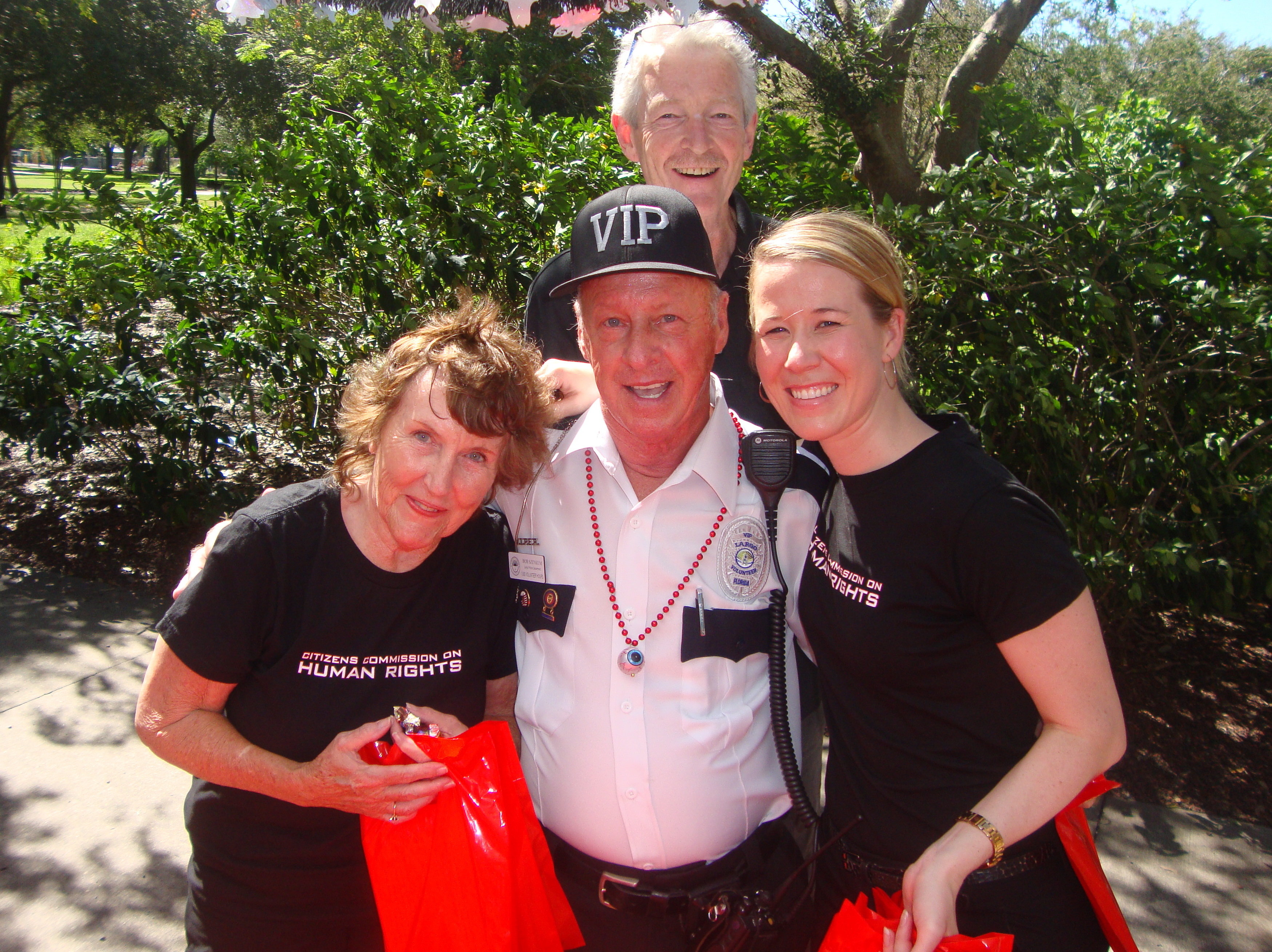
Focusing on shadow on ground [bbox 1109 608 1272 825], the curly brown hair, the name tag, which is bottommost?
shadow on ground [bbox 1109 608 1272 825]

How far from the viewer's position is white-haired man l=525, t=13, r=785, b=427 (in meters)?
2.90

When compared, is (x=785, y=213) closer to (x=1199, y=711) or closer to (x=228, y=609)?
(x=1199, y=711)

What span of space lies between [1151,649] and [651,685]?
423 centimetres

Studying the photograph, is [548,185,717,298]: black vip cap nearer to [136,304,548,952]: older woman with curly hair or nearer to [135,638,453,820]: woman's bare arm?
[136,304,548,952]: older woman with curly hair

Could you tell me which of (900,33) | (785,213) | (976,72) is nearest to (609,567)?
(785,213)

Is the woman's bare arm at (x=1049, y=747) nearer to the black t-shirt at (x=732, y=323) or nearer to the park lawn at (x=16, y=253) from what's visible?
the black t-shirt at (x=732, y=323)

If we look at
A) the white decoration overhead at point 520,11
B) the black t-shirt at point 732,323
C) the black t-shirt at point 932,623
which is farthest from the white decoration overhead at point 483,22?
the black t-shirt at point 932,623

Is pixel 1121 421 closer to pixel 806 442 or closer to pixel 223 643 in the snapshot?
pixel 806 442

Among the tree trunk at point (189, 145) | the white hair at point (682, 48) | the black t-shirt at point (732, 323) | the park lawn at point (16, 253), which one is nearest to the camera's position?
the black t-shirt at point (732, 323)

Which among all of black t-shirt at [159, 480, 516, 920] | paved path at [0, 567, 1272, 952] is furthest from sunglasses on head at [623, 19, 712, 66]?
paved path at [0, 567, 1272, 952]

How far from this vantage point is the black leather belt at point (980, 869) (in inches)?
68.7

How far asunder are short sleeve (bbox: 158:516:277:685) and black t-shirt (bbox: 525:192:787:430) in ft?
3.94

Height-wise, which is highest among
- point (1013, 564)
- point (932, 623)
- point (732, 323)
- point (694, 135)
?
point (694, 135)

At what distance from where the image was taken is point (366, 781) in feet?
6.04
